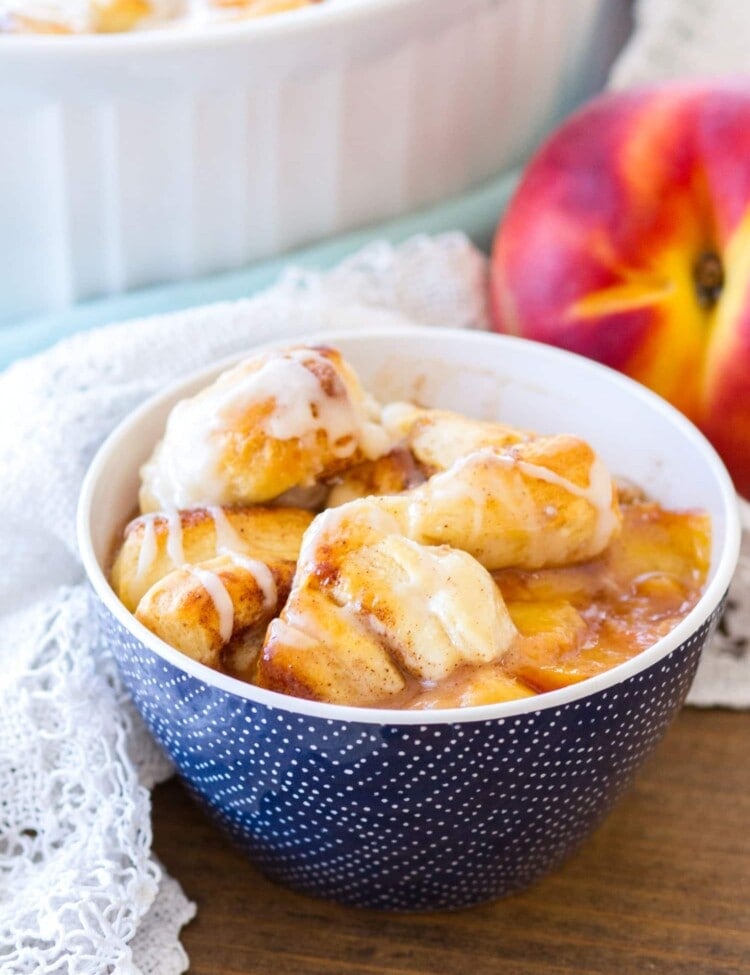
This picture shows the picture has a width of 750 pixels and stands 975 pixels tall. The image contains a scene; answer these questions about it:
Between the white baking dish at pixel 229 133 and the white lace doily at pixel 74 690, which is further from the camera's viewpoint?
the white baking dish at pixel 229 133

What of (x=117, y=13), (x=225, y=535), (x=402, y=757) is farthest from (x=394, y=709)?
(x=117, y=13)

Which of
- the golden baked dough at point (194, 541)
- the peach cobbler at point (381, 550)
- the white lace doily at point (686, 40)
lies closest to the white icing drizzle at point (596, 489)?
the peach cobbler at point (381, 550)

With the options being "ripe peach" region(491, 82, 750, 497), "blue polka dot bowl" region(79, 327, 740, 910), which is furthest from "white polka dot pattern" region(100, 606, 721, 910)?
"ripe peach" region(491, 82, 750, 497)

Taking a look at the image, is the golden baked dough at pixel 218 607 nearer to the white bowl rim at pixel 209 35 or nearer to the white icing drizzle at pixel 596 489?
the white icing drizzle at pixel 596 489

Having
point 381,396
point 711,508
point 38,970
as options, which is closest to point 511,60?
point 381,396

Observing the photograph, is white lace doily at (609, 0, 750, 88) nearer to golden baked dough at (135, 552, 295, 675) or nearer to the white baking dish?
the white baking dish

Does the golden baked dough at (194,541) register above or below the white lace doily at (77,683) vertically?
above

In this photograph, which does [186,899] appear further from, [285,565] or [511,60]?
[511,60]
